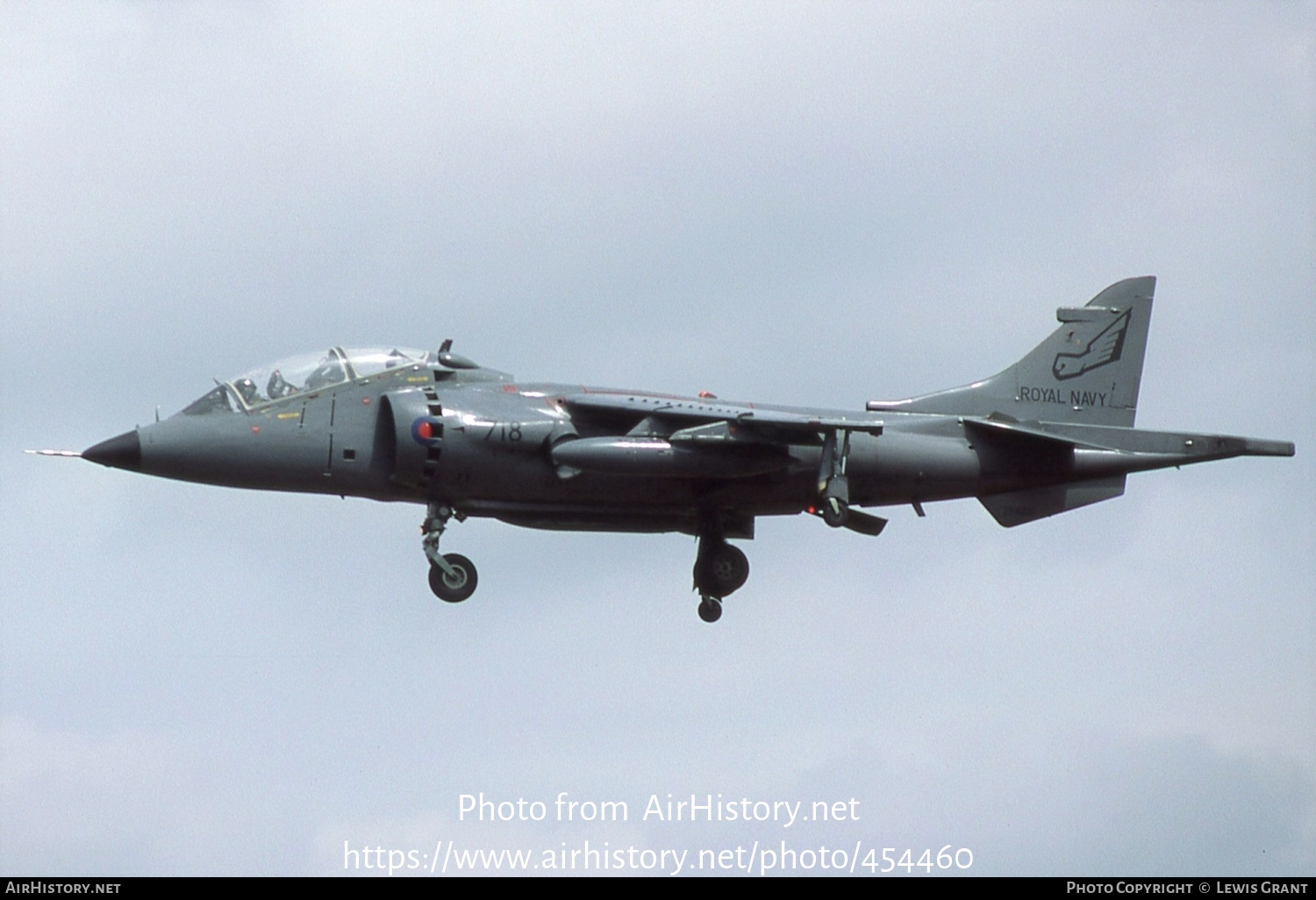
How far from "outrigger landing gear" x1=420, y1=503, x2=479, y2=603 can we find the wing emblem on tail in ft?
29.7

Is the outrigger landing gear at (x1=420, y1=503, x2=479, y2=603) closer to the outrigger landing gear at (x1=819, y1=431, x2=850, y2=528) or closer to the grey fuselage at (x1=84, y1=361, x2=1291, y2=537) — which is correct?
the grey fuselage at (x1=84, y1=361, x2=1291, y2=537)

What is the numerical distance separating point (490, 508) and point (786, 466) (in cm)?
392

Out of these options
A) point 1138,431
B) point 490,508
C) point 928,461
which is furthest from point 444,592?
point 1138,431

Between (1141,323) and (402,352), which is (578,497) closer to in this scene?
(402,352)

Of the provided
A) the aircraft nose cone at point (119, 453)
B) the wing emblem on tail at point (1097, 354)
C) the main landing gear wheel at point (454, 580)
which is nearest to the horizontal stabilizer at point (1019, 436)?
the wing emblem on tail at point (1097, 354)

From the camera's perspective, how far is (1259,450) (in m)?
28.4

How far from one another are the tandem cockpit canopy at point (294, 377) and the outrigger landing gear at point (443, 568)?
1965mm

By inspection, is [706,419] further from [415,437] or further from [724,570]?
[415,437]

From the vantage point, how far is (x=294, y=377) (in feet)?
86.3

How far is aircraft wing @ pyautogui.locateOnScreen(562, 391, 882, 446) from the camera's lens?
85.5 feet

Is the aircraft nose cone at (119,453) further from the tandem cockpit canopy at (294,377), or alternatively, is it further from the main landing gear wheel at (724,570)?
the main landing gear wheel at (724,570)

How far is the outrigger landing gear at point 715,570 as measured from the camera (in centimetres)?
2816

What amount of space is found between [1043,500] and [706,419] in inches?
213

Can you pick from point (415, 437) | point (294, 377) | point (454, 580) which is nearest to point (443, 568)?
point (454, 580)
